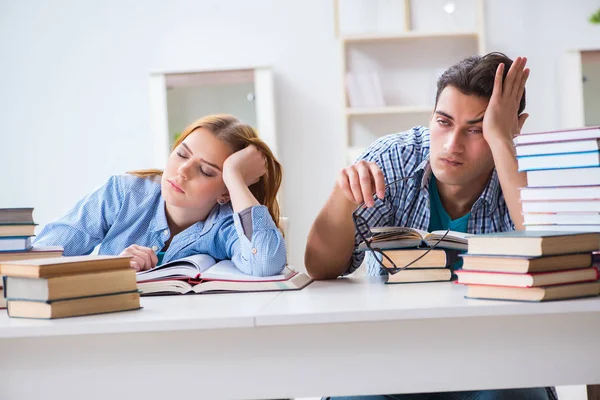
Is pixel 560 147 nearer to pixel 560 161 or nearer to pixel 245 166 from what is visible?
pixel 560 161

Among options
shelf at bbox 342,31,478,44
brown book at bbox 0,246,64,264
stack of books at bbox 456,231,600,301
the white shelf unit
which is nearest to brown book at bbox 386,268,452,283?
stack of books at bbox 456,231,600,301

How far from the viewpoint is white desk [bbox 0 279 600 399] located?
1.09 metres

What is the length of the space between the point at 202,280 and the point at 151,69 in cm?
311

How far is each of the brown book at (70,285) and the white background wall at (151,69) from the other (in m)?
3.13

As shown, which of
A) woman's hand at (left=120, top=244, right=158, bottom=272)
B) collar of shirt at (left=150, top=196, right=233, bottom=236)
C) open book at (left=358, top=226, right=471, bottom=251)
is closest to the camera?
open book at (left=358, top=226, right=471, bottom=251)

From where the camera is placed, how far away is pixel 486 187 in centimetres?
181

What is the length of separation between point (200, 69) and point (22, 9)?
1198 mm

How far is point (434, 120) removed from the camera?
1747mm

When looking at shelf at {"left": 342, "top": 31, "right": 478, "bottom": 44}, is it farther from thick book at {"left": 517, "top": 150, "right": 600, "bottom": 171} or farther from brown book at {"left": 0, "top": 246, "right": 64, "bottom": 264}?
brown book at {"left": 0, "top": 246, "right": 64, "bottom": 264}

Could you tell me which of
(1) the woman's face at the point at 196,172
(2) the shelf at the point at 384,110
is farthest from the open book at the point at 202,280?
(2) the shelf at the point at 384,110

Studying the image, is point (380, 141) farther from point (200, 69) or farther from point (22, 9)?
point (22, 9)

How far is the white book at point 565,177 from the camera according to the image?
4.31 feet

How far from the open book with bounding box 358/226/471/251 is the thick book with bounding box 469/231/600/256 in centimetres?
26

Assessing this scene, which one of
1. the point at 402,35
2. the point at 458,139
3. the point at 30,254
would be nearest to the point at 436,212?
the point at 458,139
